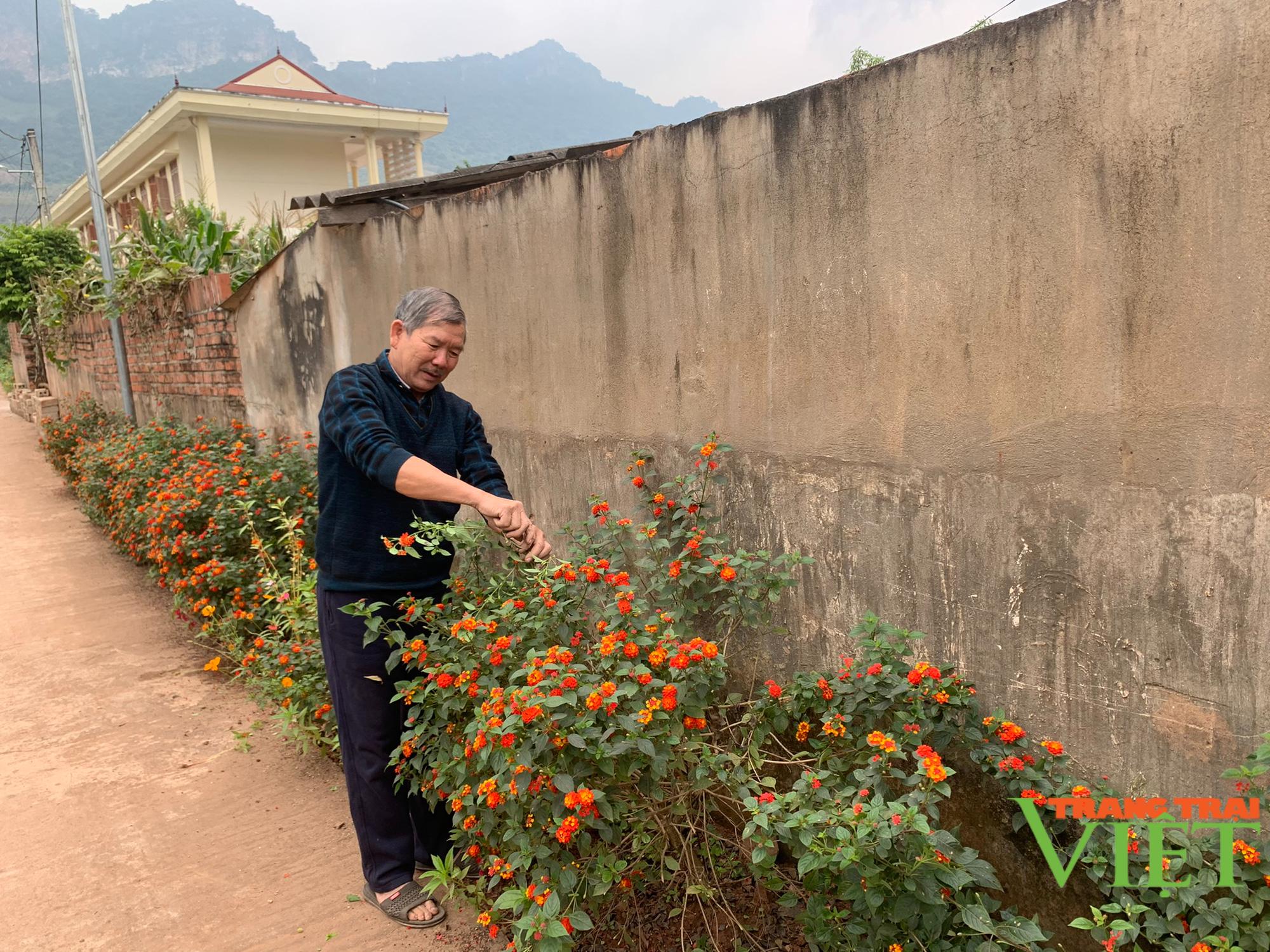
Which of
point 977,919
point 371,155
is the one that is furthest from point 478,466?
point 371,155

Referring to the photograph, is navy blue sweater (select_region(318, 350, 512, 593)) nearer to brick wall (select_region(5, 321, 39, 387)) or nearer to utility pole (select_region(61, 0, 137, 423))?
utility pole (select_region(61, 0, 137, 423))

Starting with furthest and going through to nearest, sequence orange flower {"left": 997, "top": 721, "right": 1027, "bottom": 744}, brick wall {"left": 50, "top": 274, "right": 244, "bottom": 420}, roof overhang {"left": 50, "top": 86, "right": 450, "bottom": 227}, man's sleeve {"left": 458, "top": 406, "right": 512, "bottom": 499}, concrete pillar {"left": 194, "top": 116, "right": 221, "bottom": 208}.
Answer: concrete pillar {"left": 194, "top": 116, "right": 221, "bottom": 208} → roof overhang {"left": 50, "top": 86, "right": 450, "bottom": 227} → brick wall {"left": 50, "top": 274, "right": 244, "bottom": 420} → man's sleeve {"left": 458, "top": 406, "right": 512, "bottom": 499} → orange flower {"left": 997, "top": 721, "right": 1027, "bottom": 744}

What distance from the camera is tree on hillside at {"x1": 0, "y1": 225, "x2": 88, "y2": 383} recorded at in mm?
17656

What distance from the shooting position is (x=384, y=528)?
8.35ft

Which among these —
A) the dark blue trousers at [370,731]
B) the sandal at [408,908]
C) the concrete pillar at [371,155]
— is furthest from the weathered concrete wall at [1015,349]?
the concrete pillar at [371,155]

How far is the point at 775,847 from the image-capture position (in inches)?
73.5

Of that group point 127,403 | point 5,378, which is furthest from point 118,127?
point 127,403

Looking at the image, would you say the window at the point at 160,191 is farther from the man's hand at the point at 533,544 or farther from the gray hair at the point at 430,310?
the man's hand at the point at 533,544

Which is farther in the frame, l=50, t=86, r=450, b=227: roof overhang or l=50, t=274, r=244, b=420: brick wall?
l=50, t=86, r=450, b=227: roof overhang

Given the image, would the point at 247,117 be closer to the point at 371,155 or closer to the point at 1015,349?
the point at 371,155

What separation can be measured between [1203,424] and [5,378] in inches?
1279

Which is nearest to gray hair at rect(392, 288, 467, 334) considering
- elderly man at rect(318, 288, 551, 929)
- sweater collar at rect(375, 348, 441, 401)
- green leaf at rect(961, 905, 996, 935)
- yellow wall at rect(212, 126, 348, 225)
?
elderly man at rect(318, 288, 551, 929)

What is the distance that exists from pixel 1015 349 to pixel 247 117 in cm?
1884

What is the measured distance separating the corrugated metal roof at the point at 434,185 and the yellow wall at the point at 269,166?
14.4 m
